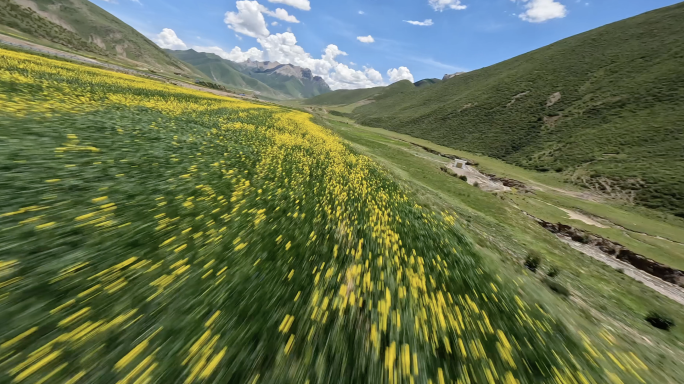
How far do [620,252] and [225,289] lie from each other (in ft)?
113

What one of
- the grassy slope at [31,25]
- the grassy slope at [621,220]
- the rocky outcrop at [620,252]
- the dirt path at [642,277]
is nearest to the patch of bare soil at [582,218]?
the grassy slope at [621,220]

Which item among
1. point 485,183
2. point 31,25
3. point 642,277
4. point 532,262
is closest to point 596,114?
point 485,183

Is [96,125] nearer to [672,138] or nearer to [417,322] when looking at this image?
[417,322]

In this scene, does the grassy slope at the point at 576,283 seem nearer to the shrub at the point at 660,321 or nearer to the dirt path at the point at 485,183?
the shrub at the point at 660,321

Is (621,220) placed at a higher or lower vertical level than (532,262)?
higher

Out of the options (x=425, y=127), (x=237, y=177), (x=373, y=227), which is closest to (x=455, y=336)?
(x=373, y=227)

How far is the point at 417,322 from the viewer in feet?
15.5

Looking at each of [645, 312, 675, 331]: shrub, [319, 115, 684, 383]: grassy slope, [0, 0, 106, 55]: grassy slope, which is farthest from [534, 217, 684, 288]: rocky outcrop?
[0, 0, 106, 55]: grassy slope

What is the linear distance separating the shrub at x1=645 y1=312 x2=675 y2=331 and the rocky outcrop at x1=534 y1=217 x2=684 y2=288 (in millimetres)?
11285

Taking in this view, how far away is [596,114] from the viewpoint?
70.9 metres

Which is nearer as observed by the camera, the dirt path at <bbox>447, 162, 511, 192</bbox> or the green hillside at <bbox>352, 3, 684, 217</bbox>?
the dirt path at <bbox>447, 162, 511, 192</bbox>

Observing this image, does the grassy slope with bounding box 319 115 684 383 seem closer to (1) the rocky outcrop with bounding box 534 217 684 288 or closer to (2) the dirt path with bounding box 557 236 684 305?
(2) the dirt path with bounding box 557 236 684 305

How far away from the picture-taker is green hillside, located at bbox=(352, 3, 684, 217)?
46.9 m

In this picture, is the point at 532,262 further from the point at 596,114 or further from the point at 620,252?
the point at 596,114
